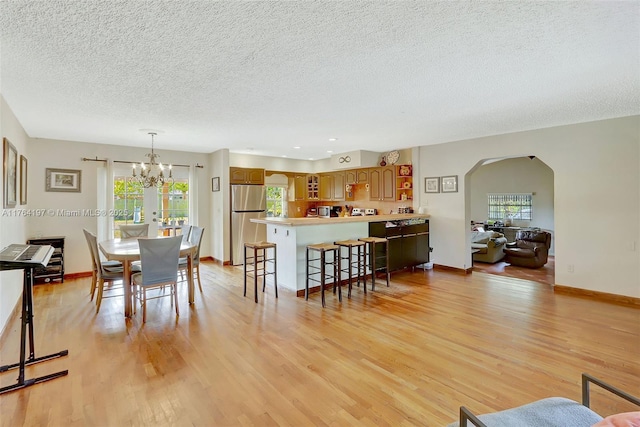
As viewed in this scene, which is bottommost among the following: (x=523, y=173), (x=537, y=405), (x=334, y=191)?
(x=537, y=405)

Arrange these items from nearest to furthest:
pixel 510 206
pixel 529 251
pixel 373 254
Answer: pixel 373 254 → pixel 529 251 → pixel 510 206

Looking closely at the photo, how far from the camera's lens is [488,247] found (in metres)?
6.64

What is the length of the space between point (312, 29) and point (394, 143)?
422cm

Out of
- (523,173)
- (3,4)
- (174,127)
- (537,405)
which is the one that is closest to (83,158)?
(174,127)

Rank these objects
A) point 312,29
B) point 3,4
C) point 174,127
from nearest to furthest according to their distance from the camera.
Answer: point 3,4 < point 312,29 < point 174,127

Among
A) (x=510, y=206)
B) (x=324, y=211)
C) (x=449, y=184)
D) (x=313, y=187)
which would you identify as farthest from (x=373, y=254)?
(x=510, y=206)

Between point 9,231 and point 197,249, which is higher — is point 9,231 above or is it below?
above

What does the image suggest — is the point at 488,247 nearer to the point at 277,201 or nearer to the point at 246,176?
the point at 277,201

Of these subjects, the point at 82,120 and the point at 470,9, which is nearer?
the point at 470,9

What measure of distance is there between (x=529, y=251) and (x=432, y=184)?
7.95ft

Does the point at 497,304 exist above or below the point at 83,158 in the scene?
below

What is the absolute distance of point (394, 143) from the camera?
5.94 m

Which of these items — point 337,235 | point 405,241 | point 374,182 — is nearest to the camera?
point 337,235

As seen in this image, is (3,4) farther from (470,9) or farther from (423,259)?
(423,259)
